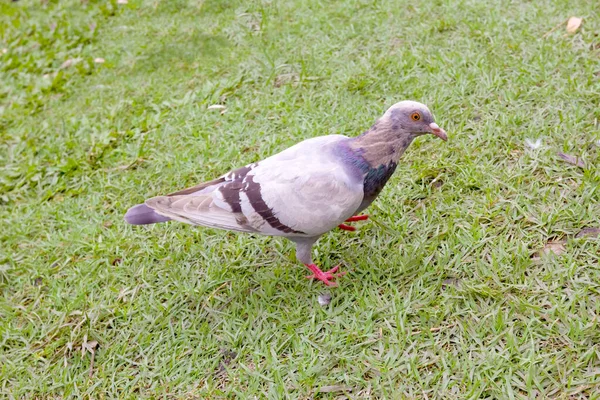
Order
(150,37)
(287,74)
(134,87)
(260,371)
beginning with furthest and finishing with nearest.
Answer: (150,37)
(134,87)
(287,74)
(260,371)

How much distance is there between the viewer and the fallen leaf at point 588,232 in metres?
2.87

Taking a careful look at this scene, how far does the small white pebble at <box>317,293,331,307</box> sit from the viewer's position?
3.01 metres

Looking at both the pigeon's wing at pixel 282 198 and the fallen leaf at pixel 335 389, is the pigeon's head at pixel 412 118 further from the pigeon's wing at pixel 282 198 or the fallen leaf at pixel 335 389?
the fallen leaf at pixel 335 389

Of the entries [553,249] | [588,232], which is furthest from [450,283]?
[588,232]

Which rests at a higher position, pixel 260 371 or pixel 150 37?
pixel 150 37

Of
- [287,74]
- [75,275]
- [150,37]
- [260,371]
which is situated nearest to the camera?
[260,371]

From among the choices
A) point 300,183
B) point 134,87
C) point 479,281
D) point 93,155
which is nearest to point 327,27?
point 134,87

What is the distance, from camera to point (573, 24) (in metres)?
4.34

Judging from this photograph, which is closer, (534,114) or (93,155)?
(534,114)

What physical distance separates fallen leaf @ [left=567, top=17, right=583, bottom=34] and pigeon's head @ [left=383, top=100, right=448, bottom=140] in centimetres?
237

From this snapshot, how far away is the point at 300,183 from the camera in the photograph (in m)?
2.76

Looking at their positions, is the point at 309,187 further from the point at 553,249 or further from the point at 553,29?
the point at 553,29

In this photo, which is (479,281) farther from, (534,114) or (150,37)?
(150,37)

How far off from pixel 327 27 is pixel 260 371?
3716mm
